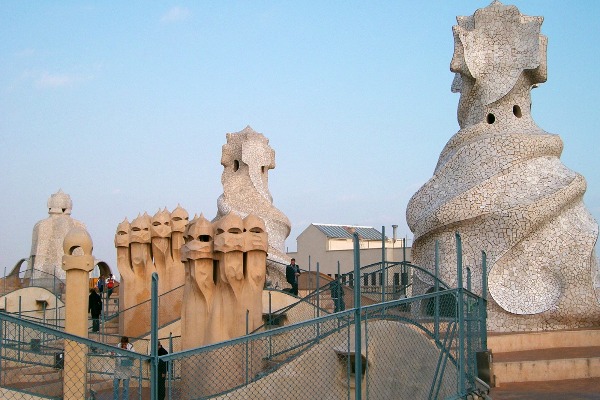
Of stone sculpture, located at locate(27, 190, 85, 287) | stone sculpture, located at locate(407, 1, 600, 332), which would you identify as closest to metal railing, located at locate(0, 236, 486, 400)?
stone sculpture, located at locate(407, 1, 600, 332)

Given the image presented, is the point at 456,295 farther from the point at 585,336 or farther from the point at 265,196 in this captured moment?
the point at 265,196

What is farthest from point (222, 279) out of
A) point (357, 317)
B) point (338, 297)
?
point (357, 317)

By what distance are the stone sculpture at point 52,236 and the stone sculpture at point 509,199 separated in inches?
579

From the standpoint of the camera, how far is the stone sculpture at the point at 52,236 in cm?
2464

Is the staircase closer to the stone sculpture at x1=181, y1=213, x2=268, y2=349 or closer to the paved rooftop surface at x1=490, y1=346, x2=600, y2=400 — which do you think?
the paved rooftop surface at x1=490, y1=346, x2=600, y2=400

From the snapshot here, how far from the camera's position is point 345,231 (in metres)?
34.2

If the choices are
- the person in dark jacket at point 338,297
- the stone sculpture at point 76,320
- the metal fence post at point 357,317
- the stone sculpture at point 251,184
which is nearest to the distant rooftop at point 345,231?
the stone sculpture at point 251,184

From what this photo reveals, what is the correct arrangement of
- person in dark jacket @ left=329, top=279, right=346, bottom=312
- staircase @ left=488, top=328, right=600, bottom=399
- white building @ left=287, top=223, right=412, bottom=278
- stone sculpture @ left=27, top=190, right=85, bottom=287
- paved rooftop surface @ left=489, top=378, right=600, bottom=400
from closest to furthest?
paved rooftop surface @ left=489, top=378, right=600, bottom=400 → staircase @ left=488, top=328, right=600, bottom=399 → person in dark jacket @ left=329, top=279, right=346, bottom=312 → stone sculpture @ left=27, top=190, right=85, bottom=287 → white building @ left=287, top=223, right=412, bottom=278

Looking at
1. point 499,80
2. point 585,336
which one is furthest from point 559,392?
point 499,80

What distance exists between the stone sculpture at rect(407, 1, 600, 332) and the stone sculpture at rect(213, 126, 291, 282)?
7.86 m

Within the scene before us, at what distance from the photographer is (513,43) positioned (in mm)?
14117

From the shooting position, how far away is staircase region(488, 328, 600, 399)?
10250 mm

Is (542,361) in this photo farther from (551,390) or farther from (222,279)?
(222,279)

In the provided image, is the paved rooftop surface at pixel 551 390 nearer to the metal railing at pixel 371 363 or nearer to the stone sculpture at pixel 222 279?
the metal railing at pixel 371 363
